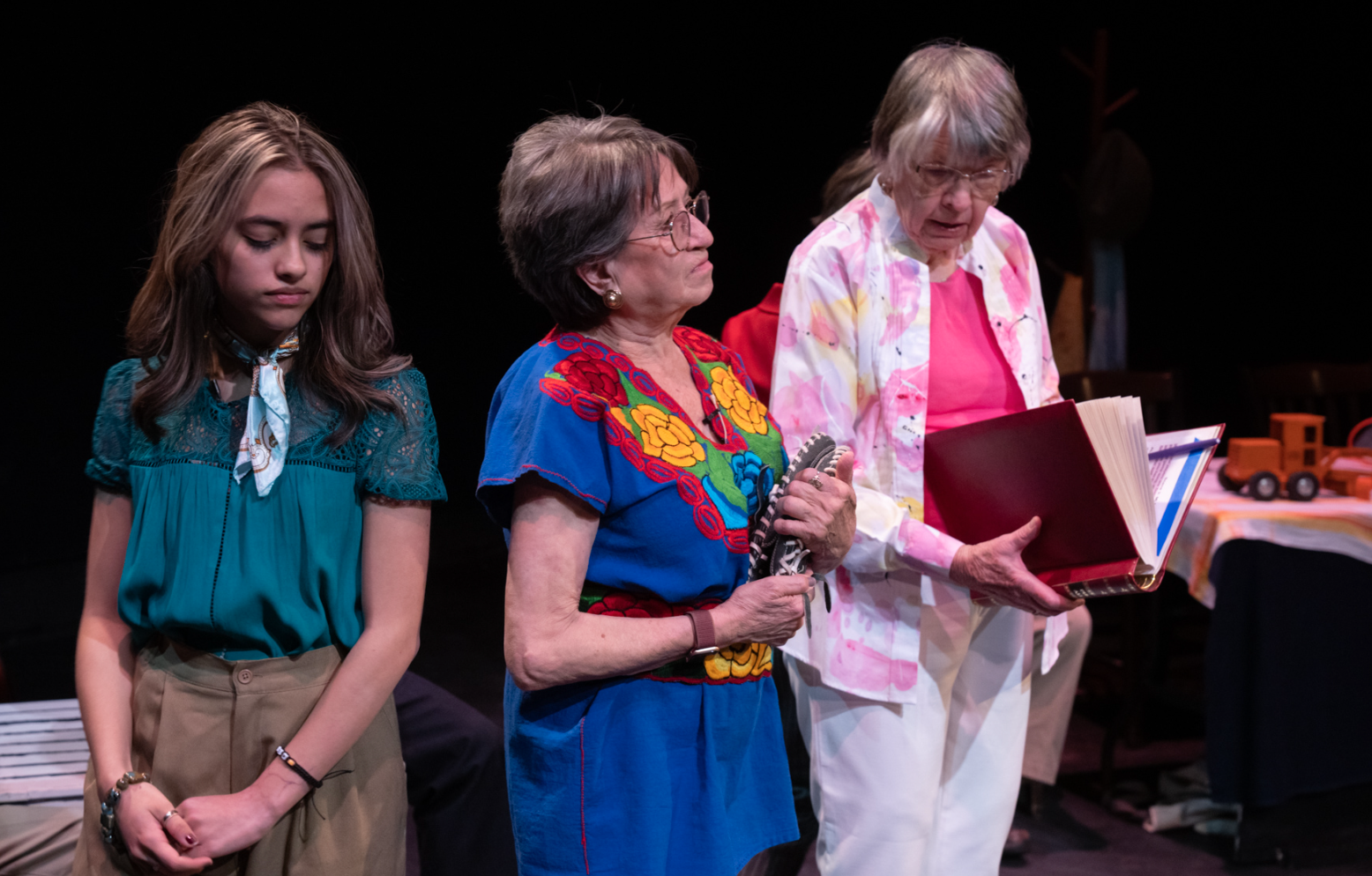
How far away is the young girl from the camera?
1224 mm

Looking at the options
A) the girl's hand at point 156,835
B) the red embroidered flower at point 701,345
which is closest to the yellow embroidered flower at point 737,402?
the red embroidered flower at point 701,345

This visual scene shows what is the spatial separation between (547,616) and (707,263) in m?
0.46

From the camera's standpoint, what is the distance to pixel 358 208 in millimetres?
1323

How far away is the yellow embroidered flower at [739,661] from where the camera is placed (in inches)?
49.8

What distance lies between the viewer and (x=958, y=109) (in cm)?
154

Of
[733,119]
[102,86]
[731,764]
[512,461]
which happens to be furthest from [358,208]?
[733,119]

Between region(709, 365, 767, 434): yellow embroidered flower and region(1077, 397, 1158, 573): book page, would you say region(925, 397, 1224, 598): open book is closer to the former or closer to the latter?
region(1077, 397, 1158, 573): book page

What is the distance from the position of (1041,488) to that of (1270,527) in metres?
1.40

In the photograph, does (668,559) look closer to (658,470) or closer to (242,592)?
(658,470)

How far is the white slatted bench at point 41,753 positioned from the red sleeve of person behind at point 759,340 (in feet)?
4.54

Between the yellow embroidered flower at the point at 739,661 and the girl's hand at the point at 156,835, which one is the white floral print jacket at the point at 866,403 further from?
the girl's hand at the point at 156,835

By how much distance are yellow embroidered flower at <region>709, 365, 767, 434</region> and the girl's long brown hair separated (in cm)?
38

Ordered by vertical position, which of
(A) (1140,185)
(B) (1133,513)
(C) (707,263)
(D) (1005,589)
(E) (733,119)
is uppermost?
(E) (733,119)

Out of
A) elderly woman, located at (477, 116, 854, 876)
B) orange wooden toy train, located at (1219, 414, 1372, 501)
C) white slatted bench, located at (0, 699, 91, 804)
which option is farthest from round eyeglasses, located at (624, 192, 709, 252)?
orange wooden toy train, located at (1219, 414, 1372, 501)
